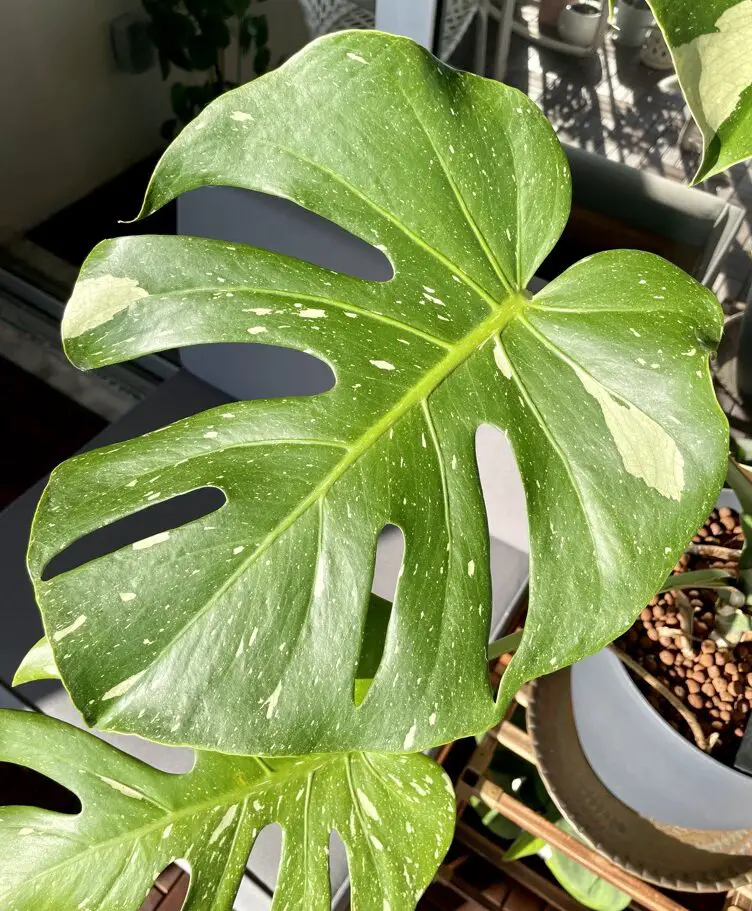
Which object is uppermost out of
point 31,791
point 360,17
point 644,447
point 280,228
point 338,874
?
point 360,17

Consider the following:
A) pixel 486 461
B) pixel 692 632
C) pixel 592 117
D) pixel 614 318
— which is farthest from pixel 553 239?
pixel 592 117

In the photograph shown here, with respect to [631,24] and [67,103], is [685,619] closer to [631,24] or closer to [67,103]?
[631,24]

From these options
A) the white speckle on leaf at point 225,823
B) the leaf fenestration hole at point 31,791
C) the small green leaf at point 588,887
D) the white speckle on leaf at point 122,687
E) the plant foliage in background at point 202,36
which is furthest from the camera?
the plant foliage in background at point 202,36

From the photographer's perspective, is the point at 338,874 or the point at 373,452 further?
the point at 338,874

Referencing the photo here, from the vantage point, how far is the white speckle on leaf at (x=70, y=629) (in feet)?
1.28

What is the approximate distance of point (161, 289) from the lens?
0.51 meters

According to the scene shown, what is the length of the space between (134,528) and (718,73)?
1012 millimetres

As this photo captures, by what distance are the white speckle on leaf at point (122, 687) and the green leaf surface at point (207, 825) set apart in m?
0.25

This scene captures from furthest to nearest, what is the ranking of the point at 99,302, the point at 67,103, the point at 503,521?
1. the point at 67,103
2. the point at 503,521
3. the point at 99,302

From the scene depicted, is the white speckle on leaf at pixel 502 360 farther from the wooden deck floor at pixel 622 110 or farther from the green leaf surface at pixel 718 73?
the wooden deck floor at pixel 622 110

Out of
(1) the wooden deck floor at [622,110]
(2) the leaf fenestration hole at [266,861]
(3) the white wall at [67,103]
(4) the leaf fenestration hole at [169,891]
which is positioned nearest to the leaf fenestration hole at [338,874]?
(2) the leaf fenestration hole at [266,861]

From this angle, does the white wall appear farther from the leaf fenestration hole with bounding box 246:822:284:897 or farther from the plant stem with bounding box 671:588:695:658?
the leaf fenestration hole with bounding box 246:822:284:897

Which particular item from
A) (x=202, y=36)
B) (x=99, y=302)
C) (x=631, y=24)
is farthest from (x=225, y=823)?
(x=202, y=36)

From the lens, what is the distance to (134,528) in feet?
3.96
